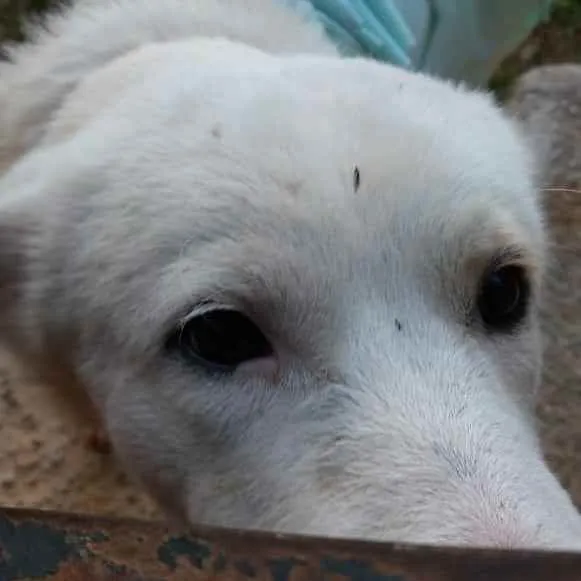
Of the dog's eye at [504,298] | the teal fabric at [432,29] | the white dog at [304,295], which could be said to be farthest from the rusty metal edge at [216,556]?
the teal fabric at [432,29]

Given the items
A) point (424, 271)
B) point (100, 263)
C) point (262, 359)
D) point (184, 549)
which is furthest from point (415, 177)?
point (184, 549)

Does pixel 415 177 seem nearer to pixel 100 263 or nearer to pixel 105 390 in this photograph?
pixel 100 263

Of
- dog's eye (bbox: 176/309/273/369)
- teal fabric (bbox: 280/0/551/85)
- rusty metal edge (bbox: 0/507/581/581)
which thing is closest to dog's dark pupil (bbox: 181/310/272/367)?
dog's eye (bbox: 176/309/273/369)

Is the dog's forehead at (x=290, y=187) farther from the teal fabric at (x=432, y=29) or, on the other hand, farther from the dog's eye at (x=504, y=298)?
the teal fabric at (x=432, y=29)

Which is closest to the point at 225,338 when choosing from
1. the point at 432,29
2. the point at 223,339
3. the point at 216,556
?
the point at 223,339

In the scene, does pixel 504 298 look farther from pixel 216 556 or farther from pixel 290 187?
pixel 216 556

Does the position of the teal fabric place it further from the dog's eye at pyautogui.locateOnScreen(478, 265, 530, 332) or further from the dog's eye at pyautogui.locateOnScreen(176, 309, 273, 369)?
the dog's eye at pyautogui.locateOnScreen(176, 309, 273, 369)
